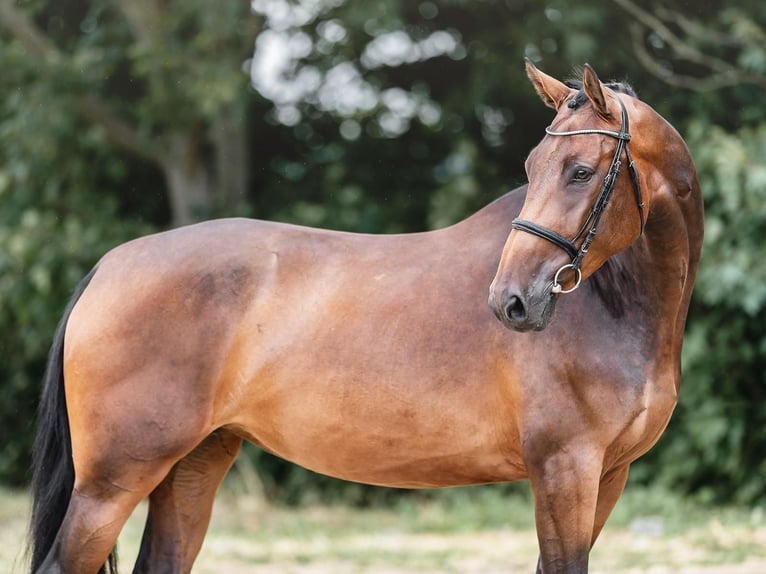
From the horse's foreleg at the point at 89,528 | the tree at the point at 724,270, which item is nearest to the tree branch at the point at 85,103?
the tree at the point at 724,270

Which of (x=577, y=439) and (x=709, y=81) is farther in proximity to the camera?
(x=709, y=81)

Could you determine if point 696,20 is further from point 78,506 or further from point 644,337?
point 78,506

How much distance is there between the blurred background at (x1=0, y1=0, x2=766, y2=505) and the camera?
754 centimetres

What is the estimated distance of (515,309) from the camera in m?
2.77

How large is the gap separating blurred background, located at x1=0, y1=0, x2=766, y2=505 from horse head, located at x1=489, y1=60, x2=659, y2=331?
443 cm

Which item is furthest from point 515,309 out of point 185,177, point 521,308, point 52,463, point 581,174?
point 185,177

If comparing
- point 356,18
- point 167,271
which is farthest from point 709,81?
point 167,271

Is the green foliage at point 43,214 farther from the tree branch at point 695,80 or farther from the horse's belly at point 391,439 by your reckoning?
the horse's belly at point 391,439

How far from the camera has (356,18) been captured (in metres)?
Result: 7.91

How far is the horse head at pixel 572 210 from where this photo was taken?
9.14ft

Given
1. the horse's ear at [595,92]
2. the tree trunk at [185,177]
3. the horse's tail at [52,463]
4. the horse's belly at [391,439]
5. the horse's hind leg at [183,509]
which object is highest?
the horse's ear at [595,92]

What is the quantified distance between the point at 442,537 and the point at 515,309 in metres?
5.19

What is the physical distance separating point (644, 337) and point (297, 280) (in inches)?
49.4

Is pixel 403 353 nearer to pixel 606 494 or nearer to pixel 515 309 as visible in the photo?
pixel 515 309
